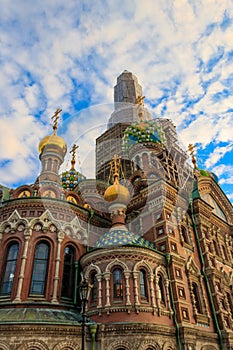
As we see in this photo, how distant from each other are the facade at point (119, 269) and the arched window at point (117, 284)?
37 millimetres

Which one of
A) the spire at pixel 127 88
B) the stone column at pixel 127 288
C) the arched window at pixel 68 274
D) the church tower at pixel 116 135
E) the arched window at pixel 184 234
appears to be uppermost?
the spire at pixel 127 88

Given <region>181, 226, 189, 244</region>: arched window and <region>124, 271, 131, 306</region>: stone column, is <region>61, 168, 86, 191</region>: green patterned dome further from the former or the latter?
<region>124, 271, 131, 306</region>: stone column

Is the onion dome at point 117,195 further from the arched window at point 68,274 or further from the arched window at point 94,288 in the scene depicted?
the arched window at point 94,288

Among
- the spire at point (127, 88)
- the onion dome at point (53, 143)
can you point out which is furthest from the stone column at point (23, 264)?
the spire at point (127, 88)

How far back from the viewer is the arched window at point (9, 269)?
12219mm

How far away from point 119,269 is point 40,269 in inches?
132

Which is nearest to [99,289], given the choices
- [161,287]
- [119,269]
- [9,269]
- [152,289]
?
[119,269]

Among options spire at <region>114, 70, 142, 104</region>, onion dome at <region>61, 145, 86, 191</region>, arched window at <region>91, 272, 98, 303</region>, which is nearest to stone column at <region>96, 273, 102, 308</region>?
arched window at <region>91, 272, 98, 303</region>

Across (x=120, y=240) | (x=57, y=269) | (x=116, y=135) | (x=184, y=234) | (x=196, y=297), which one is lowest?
(x=196, y=297)

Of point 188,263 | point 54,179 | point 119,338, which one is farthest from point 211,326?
point 54,179

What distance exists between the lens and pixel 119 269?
39.4ft

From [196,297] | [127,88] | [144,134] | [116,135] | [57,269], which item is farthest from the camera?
[127,88]

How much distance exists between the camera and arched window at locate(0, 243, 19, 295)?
40.1 feet

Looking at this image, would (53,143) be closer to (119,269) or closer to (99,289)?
(119,269)
